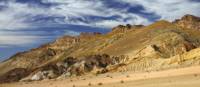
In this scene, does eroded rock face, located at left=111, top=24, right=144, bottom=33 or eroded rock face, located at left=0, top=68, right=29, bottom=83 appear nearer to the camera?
eroded rock face, located at left=0, top=68, right=29, bottom=83

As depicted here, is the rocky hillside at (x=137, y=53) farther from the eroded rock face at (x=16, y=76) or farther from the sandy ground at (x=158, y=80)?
the sandy ground at (x=158, y=80)

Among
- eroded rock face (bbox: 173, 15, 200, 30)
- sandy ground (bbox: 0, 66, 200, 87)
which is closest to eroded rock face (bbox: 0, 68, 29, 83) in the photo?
eroded rock face (bbox: 173, 15, 200, 30)

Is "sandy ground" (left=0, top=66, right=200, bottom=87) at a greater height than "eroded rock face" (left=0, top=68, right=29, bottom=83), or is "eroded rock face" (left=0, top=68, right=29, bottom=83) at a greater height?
"sandy ground" (left=0, top=66, right=200, bottom=87)

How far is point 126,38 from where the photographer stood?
461 ft

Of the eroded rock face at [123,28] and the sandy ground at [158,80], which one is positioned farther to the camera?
the eroded rock face at [123,28]

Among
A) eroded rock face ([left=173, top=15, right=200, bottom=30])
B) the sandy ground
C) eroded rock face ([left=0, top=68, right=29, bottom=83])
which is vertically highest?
the sandy ground

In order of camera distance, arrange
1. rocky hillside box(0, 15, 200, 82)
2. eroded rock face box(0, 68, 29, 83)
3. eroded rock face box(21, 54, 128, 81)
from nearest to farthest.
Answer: rocky hillside box(0, 15, 200, 82) < eroded rock face box(21, 54, 128, 81) < eroded rock face box(0, 68, 29, 83)

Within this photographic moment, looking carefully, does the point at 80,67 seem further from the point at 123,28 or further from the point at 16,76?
the point at 123,28

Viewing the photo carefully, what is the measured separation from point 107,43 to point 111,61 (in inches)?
1296

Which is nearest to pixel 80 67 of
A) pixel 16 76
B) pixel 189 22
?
pixel 16 76

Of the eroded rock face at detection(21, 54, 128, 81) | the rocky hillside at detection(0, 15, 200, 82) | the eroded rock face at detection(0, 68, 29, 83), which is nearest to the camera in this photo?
the rocky hillside at detection(0, 15, 200, 82)

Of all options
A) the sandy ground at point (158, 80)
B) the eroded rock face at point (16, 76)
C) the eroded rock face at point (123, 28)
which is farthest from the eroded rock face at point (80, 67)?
the sandy ground at point (158, 80)

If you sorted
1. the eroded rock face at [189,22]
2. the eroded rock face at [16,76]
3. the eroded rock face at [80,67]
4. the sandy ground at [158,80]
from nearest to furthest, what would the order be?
the sandy ground at [158,80] → the eroded rock face at [80,67] → the eroded rock face at [16,76] → the eroded rock face at [189,22]

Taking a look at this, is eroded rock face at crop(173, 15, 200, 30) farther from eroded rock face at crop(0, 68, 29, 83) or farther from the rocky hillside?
eroded rock face at crop(0, 68, 29, 83)
